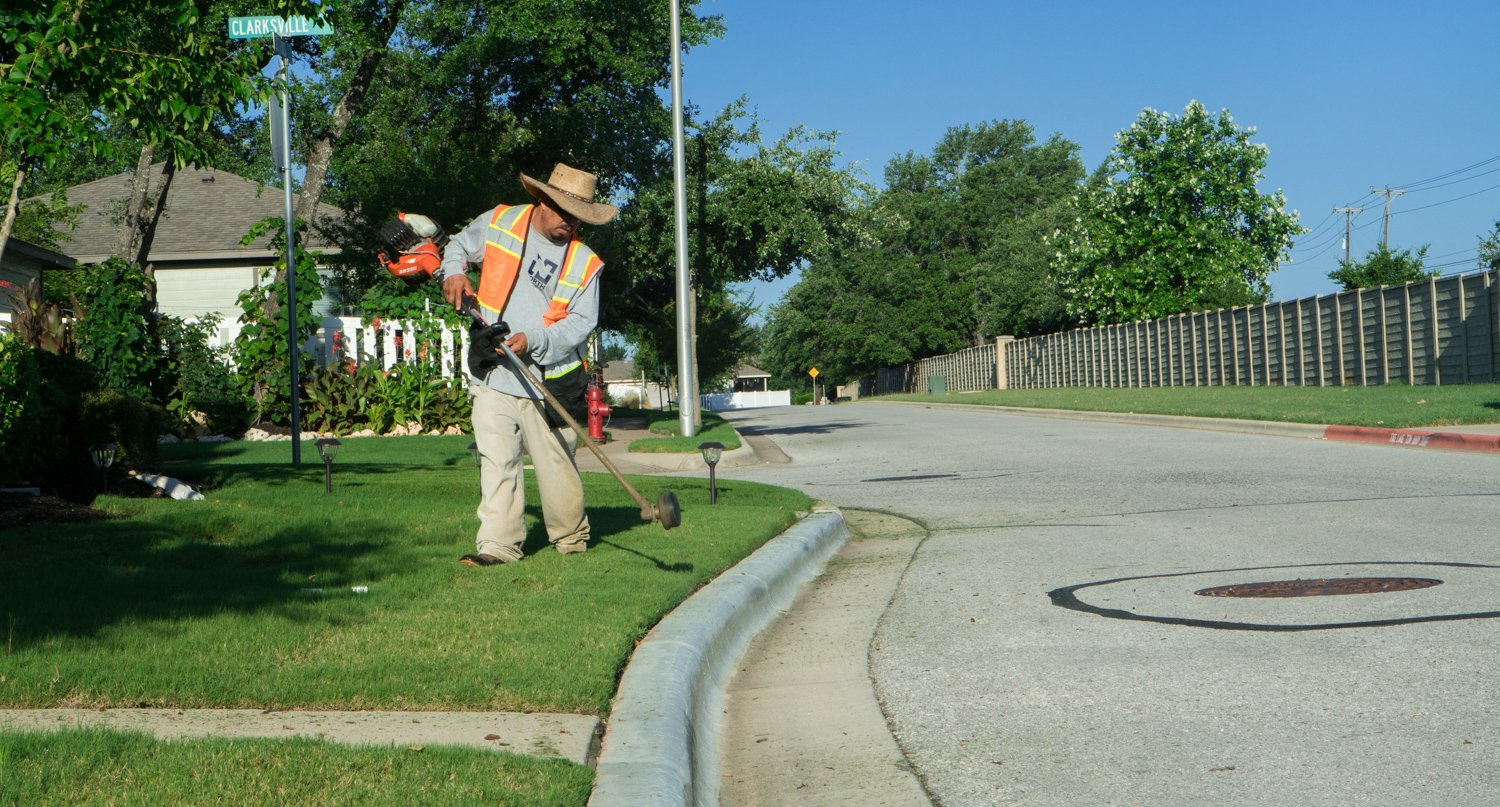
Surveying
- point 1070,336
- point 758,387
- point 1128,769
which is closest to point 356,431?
point 1128,769

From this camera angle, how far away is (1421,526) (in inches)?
364

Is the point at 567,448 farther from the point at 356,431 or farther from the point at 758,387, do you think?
the point at 758,387

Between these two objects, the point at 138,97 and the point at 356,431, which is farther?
the point at 356,431

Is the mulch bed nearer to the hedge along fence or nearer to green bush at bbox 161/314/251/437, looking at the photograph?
green bush at bbox 161/314/251/437

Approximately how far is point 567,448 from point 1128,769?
168 inches

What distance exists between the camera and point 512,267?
7.66m

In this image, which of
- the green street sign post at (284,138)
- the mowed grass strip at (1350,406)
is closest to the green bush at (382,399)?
the green street sign post at (284,138)

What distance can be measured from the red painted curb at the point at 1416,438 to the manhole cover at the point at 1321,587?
972 cm

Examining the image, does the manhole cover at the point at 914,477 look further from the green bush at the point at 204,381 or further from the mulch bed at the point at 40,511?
the green bush at the point at 204,381

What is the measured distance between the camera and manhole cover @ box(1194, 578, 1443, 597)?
6.84 metres

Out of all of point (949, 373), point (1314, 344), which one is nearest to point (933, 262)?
point (949, 373)

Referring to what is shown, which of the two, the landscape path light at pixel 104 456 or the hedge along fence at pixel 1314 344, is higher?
the hedge along fence at pixel 1314 344

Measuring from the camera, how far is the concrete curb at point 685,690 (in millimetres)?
3762

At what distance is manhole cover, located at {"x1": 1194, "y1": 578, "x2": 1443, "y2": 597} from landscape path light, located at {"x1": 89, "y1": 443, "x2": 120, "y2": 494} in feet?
20.9
